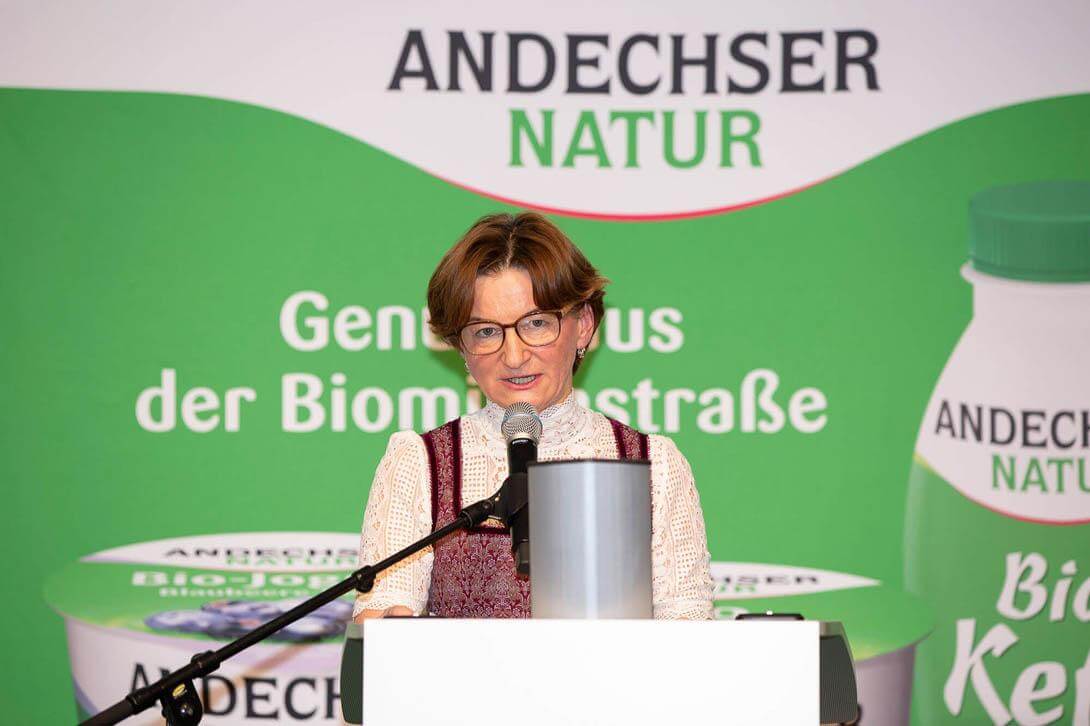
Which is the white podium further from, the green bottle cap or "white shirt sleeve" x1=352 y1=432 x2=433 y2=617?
the green bottle cap

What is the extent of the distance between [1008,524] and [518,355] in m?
1.59

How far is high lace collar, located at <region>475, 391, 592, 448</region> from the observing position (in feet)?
7.35

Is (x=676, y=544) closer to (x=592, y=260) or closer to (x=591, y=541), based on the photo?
(x=591, y=541)

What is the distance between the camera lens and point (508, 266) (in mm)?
2119

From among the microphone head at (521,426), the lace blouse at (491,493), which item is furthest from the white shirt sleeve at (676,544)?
the microphone head at (521,426)

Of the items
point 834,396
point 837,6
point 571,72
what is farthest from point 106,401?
point 837,6

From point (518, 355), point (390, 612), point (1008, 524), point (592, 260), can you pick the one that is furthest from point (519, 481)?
point (1008, 524)

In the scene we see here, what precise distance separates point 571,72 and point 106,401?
1398mm

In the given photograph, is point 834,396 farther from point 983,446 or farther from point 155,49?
point 155,49

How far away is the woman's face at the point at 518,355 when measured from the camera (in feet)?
6.90

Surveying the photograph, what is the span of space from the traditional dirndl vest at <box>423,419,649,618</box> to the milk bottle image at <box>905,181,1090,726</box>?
1321 mm

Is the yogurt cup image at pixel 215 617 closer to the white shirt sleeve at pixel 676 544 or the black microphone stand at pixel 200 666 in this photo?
the white shirt sleeve at pixel 676 544

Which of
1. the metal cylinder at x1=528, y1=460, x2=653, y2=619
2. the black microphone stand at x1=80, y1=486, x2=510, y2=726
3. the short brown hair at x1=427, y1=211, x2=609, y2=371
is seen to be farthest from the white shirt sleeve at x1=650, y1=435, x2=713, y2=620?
the metal cylinder at x1=528, y1=460, x2=653, y2=619

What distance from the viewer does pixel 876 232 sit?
125 inches
